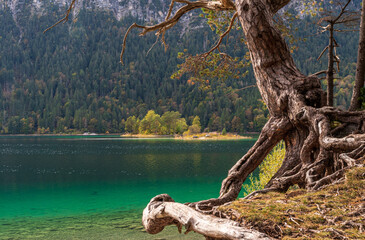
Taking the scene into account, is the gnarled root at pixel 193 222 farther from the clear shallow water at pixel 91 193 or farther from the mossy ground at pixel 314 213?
the clear shallow water at pixel 91 193

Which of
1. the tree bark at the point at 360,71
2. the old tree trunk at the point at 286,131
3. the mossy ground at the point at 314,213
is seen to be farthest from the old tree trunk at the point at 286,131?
the tree bark at the point at 360,71

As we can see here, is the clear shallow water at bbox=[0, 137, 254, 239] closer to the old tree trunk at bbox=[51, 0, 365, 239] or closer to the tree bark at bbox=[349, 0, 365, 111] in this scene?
the old tree trunk at bbox=[51, 0, 365, 239]

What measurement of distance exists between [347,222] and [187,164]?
37524 millimetres

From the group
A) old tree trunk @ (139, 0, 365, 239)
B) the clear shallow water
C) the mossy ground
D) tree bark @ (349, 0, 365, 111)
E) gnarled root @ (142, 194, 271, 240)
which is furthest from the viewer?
the clear shallow water

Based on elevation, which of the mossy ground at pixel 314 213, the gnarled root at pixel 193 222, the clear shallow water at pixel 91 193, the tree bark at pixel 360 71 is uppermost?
the tree bark at pixel 360 71

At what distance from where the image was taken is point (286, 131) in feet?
21.8

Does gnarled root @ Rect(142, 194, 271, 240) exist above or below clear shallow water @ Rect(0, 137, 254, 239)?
above

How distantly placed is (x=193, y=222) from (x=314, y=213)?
4.53ft

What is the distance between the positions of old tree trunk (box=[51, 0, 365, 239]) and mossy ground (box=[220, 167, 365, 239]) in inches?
18.3

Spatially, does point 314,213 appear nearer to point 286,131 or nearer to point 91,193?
point 286,131

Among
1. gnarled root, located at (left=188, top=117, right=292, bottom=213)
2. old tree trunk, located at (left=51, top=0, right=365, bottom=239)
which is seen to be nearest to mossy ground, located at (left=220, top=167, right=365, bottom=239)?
old tree trunk, located at (left=51, top=0, right=365, bottom=239)

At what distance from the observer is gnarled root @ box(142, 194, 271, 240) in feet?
11.5

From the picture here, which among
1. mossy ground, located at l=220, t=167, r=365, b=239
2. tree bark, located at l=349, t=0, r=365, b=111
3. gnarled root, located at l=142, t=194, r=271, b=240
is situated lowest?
gnarled root, located at l=142, t=194, r=271, b=240

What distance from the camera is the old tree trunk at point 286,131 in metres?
5.04
